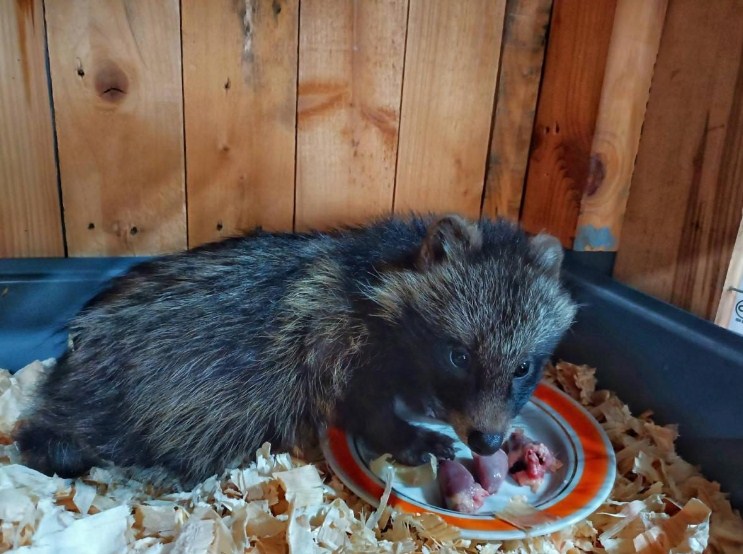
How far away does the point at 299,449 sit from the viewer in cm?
190

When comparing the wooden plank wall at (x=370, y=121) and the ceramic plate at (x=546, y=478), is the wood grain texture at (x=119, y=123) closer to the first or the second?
the wooden plank wall at (x=370, y=121)

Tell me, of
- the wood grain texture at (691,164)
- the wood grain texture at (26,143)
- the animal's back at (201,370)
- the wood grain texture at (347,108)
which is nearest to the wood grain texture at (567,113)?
the wood grain texture at (691,164)

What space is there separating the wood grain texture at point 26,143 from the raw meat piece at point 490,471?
5.39 ft

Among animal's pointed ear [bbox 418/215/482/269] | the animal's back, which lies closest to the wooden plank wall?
the animal's back

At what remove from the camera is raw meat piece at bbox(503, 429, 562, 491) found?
5.95 ft

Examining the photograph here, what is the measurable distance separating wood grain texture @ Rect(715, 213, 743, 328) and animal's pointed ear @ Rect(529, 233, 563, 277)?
584 millimetres

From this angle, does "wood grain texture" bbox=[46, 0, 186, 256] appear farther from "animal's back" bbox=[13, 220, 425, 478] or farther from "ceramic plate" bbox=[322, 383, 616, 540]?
"ceramic plate" bbox=[322, 383, 616, 540]

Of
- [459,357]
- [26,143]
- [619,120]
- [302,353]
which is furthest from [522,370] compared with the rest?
[26,143]

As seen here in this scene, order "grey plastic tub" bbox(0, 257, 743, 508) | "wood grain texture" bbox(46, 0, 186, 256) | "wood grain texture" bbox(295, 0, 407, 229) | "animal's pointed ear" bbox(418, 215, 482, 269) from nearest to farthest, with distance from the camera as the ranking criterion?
"animal's pointed ear" bbox(418, 215, 482, 269) → "grey plastic tub" bbox(0, 257, 743, 508) → "wood grain texture" bbox(46, 0, 186, 256) → "wood grain texture" bbox(295, 0, 407, 229)

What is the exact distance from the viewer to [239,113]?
2180mm

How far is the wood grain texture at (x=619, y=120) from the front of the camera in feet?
7.09

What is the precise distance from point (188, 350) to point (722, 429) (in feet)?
5.34

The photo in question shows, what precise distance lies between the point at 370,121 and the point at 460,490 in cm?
137

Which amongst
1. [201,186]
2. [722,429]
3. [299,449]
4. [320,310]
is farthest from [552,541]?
[201,186]
